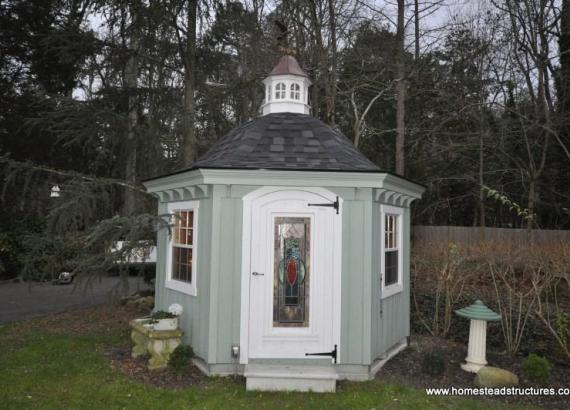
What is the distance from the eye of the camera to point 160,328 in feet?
20.8

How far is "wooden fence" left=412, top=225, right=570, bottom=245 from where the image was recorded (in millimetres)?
15777

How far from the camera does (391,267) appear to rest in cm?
722

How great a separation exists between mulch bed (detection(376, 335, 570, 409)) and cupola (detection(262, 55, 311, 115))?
4093mm

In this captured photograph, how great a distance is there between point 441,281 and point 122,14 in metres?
8.96

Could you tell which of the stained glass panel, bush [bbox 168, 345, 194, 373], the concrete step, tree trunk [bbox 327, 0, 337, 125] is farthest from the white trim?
tree trunk [bbox 327, 0, 337, 125]

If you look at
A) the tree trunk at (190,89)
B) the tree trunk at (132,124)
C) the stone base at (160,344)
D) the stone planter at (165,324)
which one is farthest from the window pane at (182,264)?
the tree trunk at (190,89)

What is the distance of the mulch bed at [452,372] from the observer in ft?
18.7

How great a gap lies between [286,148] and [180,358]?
9.95 feet

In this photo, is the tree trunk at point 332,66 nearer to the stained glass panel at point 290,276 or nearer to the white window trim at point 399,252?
the white window trim at point 399,252

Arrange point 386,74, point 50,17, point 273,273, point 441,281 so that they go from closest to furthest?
point 273,273 → point 441,281 → point 386,74 → point 50,17

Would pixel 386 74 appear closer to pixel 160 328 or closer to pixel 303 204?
pixel 303 204

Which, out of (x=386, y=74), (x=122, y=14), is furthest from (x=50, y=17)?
(x=386, y=74)

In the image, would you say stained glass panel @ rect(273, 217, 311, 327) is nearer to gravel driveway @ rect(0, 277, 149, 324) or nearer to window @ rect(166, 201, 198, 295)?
window @ rect(166, 201, 198, 295)

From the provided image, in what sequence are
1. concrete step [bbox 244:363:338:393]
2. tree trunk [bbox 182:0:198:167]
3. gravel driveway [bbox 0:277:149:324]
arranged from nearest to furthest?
concrete step [bbox 244:363:338:393] < gravel driveway [bbox 0:277:149:324] < tree trunk [bbox 182:0:198:167]
